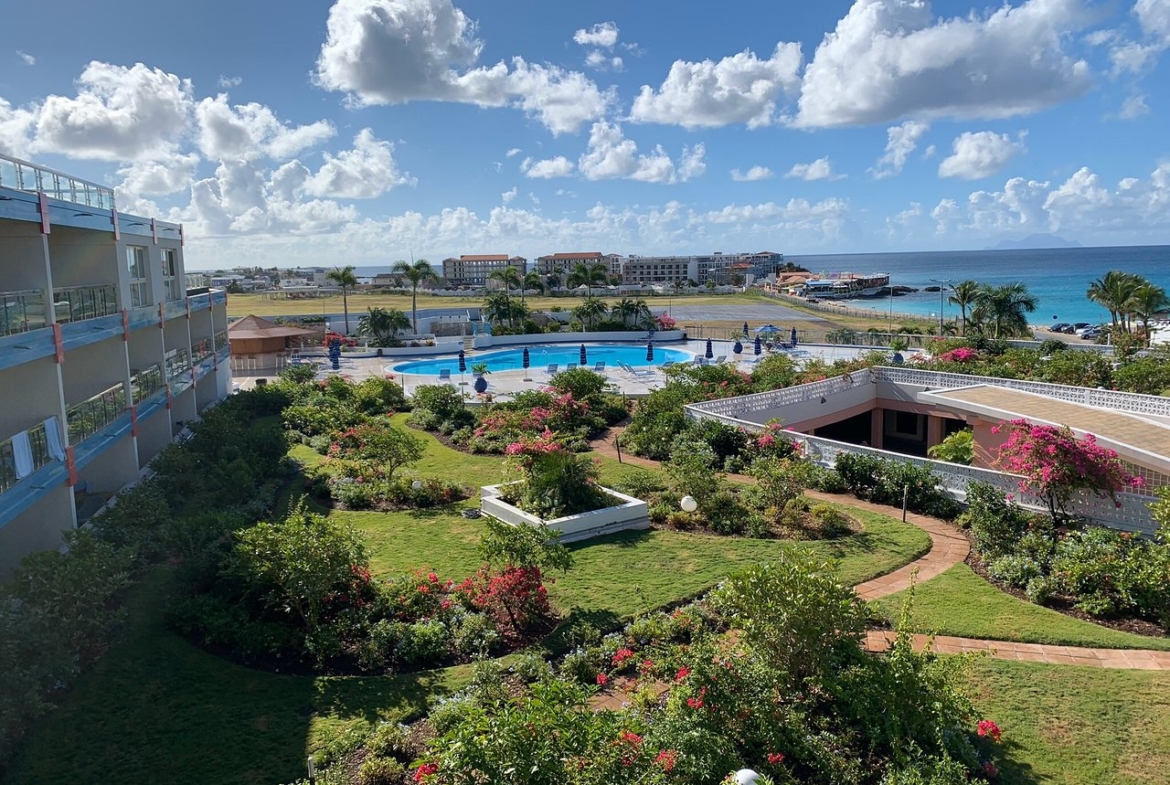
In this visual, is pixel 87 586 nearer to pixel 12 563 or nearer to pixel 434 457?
pixel 12 563

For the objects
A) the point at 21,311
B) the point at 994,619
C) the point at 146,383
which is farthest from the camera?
the point at 146,383

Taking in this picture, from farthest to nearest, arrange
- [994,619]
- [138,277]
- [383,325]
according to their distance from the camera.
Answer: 1. [383,325]
2. [138,277]
3. [994,619]

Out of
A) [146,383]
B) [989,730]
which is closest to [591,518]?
[989,730]

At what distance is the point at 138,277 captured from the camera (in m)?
24.9

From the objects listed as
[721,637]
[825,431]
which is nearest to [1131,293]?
[825,431]

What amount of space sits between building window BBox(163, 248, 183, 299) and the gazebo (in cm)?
1707

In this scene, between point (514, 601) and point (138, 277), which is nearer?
point (514, 601)

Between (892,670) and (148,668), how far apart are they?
33.8 feet

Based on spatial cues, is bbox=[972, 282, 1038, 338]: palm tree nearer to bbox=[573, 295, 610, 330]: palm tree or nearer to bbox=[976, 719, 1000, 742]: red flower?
bbox=[573, 295, 610, 330]: palm tree

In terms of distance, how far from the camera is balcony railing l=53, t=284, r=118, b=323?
17.6 m

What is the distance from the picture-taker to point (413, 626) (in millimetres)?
11781

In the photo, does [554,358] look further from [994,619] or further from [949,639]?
[949,639]

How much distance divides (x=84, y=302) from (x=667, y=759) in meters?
18.6

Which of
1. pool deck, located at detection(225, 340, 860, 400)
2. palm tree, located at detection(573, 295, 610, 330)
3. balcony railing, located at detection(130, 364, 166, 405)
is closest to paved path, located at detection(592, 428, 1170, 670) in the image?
pool deck, located at detection(225, 340, 860, 400)
